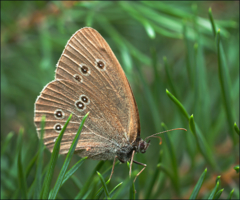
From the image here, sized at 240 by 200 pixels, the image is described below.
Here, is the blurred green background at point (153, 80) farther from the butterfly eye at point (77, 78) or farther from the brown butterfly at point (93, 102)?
the butterfly eye at point (77, 78)

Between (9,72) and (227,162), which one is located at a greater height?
(9,72)

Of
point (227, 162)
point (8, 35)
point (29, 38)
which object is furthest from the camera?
point (29, 38)

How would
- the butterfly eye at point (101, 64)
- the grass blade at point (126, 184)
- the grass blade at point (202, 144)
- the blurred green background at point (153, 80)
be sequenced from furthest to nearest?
the butterfly eye at point (101, 64)
the blurred green background at point (153, 80)
the grass blade at point (202, 144)
the grass blade at point (126, 184)

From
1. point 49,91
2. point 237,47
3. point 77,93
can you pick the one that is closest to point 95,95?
point 77,93

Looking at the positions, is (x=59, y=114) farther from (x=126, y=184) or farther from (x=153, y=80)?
(x=126, y=184)

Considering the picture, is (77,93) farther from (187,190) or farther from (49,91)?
(187,190)

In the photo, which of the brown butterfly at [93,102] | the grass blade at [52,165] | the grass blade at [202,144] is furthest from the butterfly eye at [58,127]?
→ the grass blade at [202,144]

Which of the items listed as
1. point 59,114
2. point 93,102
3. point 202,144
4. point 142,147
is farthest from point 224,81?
point 59,114

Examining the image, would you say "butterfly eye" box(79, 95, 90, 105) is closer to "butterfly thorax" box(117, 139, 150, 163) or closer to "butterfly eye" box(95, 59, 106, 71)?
"butterfly eye" box(95, 59, 106, 71)

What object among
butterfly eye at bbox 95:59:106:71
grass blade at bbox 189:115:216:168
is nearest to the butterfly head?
grass blade at bbox 189:115:216:168
